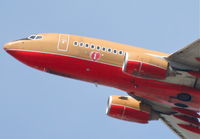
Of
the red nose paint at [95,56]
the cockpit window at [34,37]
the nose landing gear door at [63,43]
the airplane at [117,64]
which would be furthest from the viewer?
the cockpit window at [34,37]

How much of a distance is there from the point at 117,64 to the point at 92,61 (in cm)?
207

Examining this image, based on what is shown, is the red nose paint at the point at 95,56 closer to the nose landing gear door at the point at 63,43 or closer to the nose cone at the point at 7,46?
the nose landing gear door at the point at 63,43

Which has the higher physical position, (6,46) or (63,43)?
(63,43)

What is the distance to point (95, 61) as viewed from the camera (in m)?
41.6

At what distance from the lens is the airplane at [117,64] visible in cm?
4000

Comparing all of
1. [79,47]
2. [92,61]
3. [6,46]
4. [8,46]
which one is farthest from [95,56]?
[6,46]

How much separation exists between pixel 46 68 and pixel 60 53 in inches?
69.0

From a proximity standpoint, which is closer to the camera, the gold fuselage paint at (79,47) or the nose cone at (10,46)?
the gold fuselage paint at (79,47)

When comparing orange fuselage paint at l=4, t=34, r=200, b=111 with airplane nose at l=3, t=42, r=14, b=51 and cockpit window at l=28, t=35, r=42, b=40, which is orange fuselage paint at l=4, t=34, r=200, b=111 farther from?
cockpit window at l=28, t=35, r=42, b=40

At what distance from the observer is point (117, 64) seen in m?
41.5

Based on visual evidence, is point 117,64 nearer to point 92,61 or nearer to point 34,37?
point 92,61

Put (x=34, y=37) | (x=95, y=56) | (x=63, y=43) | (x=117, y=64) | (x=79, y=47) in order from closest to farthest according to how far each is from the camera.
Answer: (x=117, y=64) < (x=95, y=56) < (x=79, y=47) < (x=63, y=43) < (x=34, y=37)

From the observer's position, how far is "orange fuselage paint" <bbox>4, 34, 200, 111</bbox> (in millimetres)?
41500

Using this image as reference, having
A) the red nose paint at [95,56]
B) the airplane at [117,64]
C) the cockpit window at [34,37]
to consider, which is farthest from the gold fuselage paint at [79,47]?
the cockpit window at [34,37]
